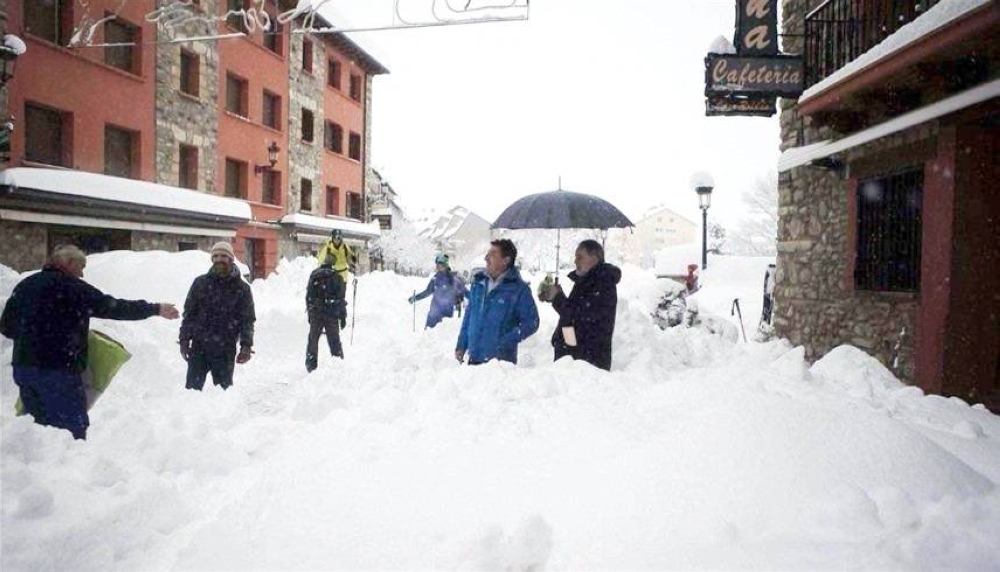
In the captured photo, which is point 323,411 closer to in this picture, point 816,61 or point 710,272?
point 816,61

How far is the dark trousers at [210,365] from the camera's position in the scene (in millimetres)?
5480

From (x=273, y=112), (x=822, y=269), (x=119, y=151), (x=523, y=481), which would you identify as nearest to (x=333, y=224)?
(x=273, y=112)

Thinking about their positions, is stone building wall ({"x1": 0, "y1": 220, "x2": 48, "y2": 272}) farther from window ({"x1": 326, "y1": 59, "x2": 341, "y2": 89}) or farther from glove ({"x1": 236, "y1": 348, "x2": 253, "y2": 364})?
window ({"x1": 326, "y1": 59, "x2": 341, "y2": 89})

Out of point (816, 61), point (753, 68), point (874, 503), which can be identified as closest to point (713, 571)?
point (874, 503)

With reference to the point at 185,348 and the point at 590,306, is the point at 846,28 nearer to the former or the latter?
the point at 590,306

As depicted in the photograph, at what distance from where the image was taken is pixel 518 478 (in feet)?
9.70

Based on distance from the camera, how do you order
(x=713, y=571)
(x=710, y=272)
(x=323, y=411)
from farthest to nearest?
(x=710, y=272), (x=323, y=411), (x=713, y=571)

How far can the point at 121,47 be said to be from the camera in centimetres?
1484

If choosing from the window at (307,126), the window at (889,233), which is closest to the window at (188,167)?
the window at (307,126)

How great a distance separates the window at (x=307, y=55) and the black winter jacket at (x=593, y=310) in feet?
74.9

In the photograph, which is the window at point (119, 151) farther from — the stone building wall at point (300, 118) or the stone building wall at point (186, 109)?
the stone building wall at point (300, 118)

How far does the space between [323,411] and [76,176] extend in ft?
38.6

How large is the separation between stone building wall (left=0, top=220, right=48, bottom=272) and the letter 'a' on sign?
45.9 ft

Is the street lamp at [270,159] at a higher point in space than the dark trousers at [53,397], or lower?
higher
